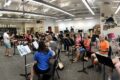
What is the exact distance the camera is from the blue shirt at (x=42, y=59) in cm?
462

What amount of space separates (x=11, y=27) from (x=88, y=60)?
19.1m

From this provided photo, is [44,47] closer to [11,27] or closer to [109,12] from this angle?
[109,12]

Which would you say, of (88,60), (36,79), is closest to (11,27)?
(88,60)

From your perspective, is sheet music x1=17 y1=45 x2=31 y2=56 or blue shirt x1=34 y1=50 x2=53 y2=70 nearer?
blue shirt x1=34 y1=50 x2=53 y2=70

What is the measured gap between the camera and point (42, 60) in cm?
464

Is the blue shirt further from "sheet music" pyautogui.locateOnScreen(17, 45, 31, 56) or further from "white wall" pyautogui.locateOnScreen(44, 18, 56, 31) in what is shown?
"white wall" pyautogui.locateOnScreen(44, 18, 56, 31)

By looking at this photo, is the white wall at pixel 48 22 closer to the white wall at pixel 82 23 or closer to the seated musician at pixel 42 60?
the white wall at pixel 82 23

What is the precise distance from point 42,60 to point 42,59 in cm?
3

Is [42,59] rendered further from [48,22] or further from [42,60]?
[48,22]

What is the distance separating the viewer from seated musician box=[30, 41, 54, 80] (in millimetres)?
4625

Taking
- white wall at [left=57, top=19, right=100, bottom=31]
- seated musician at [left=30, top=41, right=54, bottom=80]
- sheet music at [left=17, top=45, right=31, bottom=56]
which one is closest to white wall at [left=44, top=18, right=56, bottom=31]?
white wall at [left=57, top=19, right=100, bottom=31]

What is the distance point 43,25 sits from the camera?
23469 millimetres

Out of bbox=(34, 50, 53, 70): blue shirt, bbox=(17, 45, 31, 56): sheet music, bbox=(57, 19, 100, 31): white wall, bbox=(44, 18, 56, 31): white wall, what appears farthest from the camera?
bbox=(44, 18, 56, 31): white wall

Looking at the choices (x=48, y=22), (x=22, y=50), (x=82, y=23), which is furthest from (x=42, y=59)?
(x=48, y=22)
